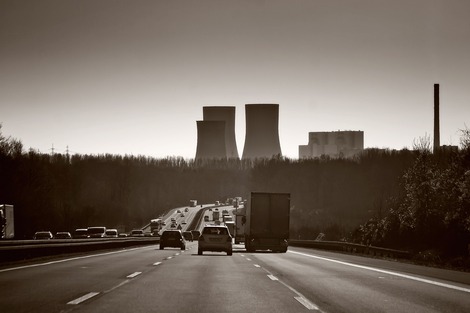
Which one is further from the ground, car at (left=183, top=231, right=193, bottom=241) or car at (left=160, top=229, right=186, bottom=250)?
car at (left=160, top=229, right=186, bottom=250)

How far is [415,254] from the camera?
44.8m

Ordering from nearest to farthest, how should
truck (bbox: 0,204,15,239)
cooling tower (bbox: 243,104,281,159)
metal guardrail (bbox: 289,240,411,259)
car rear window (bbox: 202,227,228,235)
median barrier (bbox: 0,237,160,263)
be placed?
median barrier (bbox: 0,237,160,263) → metal guardrail (bbox: 289,240,411,259) → car rear window (bbox: 202,227,228,235) → truck (bbox: 0,204,15,239) → cooling tower (bbox: 243,104,281,159)

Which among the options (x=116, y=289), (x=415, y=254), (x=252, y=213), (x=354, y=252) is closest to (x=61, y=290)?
(x=116, y=289)

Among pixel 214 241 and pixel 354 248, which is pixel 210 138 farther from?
pixel 214 241

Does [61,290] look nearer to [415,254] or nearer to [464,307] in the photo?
[464,307]

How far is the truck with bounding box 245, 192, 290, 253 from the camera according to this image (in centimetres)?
5203

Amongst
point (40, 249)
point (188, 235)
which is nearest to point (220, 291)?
point (40, 249)

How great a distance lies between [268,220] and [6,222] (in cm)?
2209

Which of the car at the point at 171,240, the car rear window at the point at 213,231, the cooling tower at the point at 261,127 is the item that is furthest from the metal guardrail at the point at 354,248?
the cooling tower at the point at 261,127

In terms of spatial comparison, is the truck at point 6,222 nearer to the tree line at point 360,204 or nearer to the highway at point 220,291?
the tree line at point 360,204

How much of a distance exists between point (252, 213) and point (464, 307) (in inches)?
1465

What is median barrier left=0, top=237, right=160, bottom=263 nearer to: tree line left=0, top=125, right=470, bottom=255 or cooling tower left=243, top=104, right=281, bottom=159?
tree line left=0, top=125, right=470, bottom=255

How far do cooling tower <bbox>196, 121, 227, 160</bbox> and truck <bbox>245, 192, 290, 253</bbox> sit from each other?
134441 mm

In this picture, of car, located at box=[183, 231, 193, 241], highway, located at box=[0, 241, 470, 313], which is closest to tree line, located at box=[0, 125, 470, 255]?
car, located at box=[183, 231, 193, 241]
